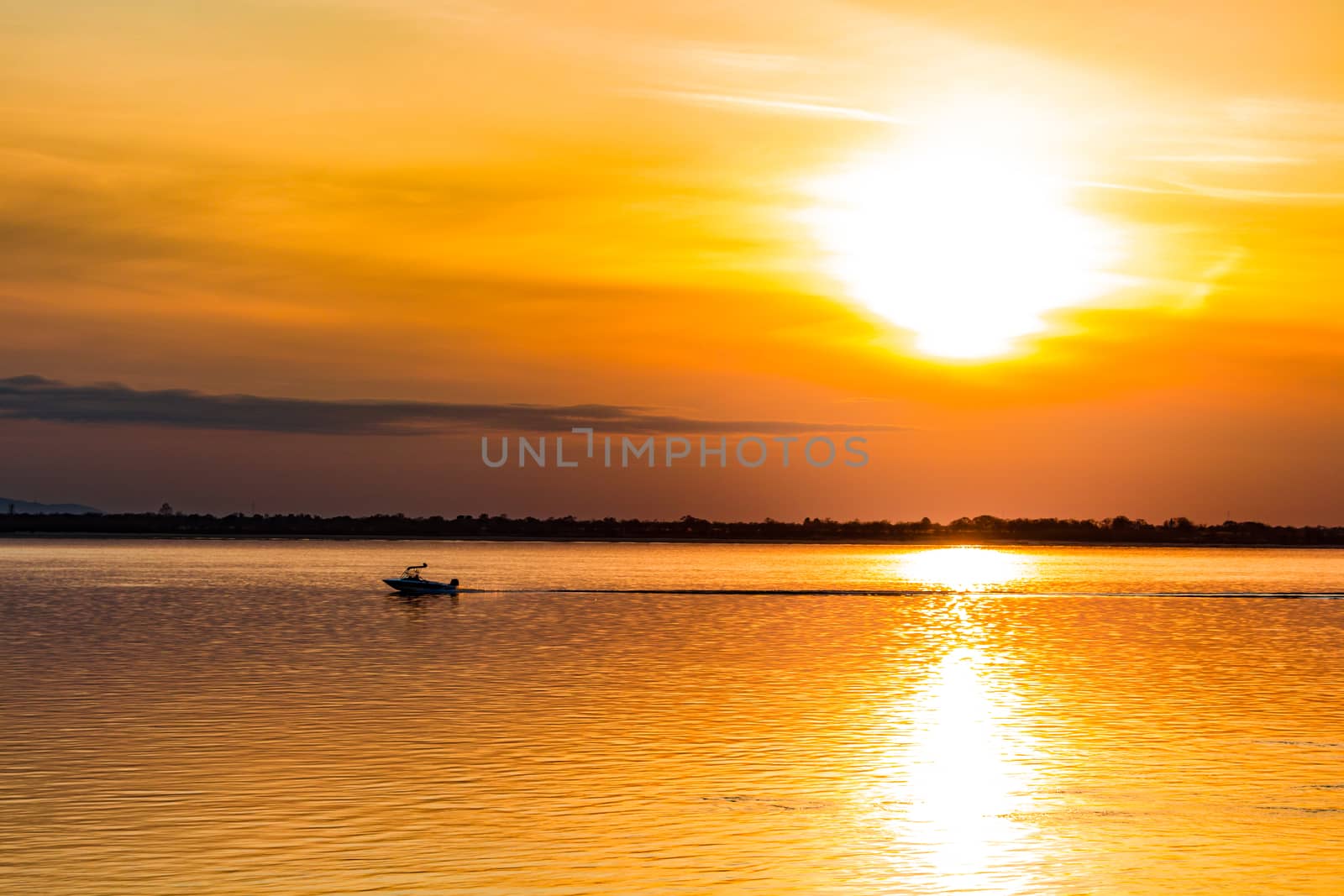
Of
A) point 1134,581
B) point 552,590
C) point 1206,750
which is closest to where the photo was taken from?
point 1206,750

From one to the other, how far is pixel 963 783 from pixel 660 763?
276 inches

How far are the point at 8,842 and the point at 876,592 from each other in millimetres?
113477

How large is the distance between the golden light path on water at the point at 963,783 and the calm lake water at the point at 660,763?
4.9 inches

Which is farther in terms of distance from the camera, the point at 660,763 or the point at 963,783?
the point at 660,763

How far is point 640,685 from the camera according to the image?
50875 millimetres

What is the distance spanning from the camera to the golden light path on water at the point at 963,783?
2395cm

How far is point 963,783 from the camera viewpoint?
3123cm

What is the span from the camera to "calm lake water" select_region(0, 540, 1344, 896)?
23.7m

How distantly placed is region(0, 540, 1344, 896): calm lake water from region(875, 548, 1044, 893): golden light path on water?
0.13 m

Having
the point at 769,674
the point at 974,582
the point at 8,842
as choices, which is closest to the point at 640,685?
the point at 769,674

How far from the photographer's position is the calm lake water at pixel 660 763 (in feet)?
77.8

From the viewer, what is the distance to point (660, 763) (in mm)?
33750

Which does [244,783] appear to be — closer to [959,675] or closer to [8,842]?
[8,842]

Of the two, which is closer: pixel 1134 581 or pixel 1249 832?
pixel 1249 832
